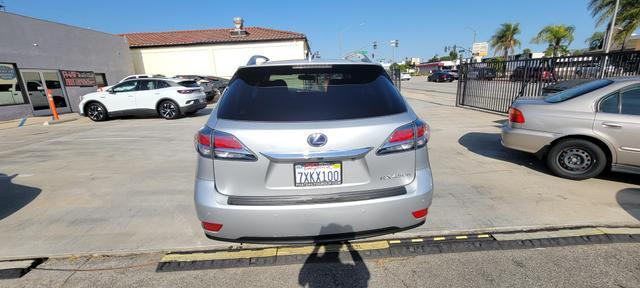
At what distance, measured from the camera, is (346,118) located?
7.02 feet

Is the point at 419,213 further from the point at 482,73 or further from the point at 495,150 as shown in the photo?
the point at 482,73

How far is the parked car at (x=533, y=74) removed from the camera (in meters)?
8.52

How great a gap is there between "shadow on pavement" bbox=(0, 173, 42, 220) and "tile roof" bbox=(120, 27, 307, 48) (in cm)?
2294

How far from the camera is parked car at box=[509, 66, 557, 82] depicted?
28.0 ft

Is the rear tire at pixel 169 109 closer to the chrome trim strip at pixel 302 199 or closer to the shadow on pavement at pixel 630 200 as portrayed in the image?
the chrome trim strip at pixel 302 199

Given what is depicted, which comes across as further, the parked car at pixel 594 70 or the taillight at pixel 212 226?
the parked car at pixel 594 70

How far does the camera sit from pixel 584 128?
400cm

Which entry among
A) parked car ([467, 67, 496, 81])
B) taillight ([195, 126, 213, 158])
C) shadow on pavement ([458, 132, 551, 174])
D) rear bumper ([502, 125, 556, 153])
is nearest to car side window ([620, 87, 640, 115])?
rear bumper ([502, 125, 556, 153])

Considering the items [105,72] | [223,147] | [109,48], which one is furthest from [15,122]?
[223,147]

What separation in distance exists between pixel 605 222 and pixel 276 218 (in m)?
3.50

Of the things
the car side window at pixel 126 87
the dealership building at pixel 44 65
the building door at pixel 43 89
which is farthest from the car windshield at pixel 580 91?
the building door at pixel 43 89

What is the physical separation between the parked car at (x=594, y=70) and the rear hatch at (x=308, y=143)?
27.5 feet

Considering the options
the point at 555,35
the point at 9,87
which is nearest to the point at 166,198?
the point at 9,87

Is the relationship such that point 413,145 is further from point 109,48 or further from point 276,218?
point 109,48
